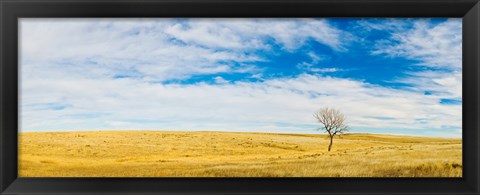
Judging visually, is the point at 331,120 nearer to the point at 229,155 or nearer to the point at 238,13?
the point at 229,155

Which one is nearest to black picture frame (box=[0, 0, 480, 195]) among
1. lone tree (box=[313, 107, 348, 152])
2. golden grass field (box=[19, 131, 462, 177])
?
golden grass field (box=[19, 131, 462, 177])

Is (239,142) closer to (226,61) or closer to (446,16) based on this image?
(226,61)

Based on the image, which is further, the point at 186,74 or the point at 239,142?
the point at 239,142

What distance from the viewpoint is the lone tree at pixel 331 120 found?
272 centimetres

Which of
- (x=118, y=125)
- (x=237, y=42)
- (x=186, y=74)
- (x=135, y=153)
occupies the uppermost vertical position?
(x=237, y=42)

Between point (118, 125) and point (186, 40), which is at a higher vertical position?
point (186, 40)

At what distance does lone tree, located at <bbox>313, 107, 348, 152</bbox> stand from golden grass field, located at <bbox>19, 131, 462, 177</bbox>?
0.13m

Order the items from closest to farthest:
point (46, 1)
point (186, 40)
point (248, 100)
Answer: point (46, 1), point (186, 40), point (248, 100)

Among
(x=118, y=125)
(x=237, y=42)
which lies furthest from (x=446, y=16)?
(x=118, y=125)

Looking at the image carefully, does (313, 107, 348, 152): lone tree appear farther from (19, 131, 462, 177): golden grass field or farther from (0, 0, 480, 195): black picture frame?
(0, 0, 480, 195): black picture frame

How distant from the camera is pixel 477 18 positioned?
217 centimetres

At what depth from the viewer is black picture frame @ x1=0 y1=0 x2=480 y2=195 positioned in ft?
7.14

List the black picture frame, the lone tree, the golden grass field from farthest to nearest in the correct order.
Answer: the lone tree, the golden grass field, the black picture frame

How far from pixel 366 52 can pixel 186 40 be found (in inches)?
51.1
